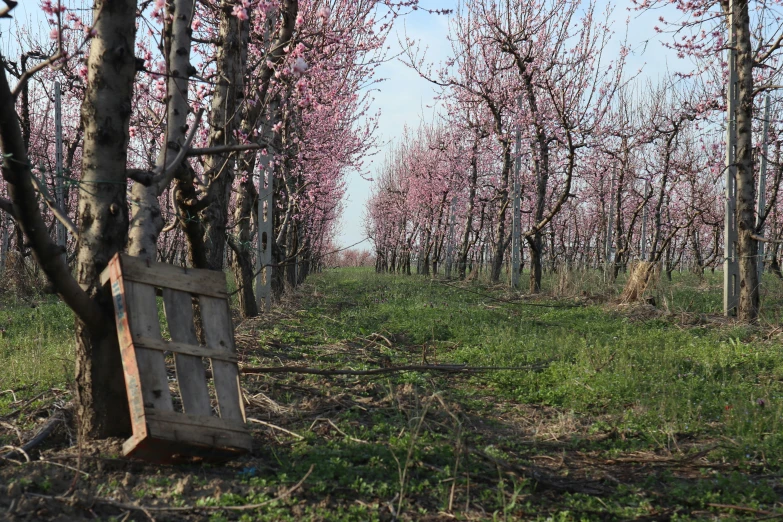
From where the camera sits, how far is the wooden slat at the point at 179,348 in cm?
305

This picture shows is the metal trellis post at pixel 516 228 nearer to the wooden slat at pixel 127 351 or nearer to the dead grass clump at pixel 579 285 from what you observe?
the dead grass clump at pixel 579 285

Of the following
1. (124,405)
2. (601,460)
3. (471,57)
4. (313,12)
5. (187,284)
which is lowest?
(601,460)

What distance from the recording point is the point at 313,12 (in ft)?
36.1

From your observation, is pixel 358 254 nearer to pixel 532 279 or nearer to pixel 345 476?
pixel 532 279

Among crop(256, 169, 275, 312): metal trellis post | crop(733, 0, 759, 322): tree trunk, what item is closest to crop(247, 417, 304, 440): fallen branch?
crop(256, 169, 275, 312): metal trellis post

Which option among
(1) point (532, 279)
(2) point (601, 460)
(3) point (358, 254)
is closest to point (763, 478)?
(2) point (601, 460)

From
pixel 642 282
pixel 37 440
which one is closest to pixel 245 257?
pixel 37 440

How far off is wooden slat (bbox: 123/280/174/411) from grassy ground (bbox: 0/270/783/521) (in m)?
0.45

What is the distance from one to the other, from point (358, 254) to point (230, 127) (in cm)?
8918

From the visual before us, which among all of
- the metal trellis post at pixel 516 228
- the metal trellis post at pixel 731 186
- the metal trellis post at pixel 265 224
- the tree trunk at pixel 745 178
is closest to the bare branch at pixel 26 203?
the metal trellis post at pixel 265 224

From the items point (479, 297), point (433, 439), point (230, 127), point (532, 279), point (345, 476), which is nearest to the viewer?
point (345, 476)

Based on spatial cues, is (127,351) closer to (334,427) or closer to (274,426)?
(274,426)

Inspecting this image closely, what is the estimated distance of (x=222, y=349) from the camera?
3.38 metres

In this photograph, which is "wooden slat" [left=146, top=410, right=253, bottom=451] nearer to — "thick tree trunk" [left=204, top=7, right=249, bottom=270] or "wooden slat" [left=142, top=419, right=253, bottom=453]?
"wooden slat" [left=142, top=419, right=253, bottom=453]
